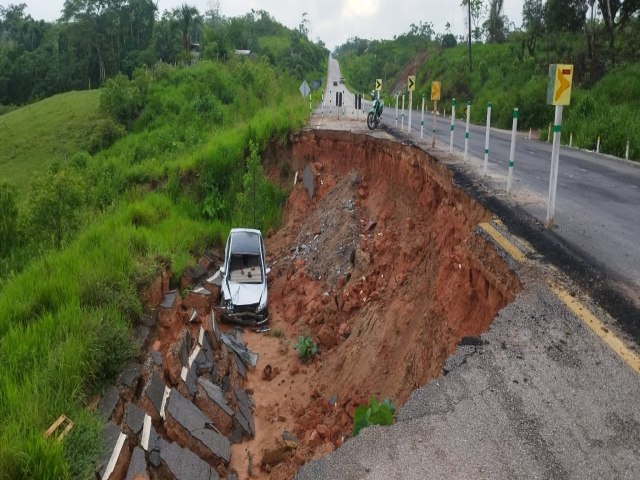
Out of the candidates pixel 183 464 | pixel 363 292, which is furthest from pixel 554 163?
pixel 183 464

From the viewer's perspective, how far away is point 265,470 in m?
9.30

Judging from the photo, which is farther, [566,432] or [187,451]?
[187,451]

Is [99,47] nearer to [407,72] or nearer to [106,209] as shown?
[407,72]

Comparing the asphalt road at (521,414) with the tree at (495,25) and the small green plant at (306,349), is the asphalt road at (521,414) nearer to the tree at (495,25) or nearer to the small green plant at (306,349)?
the small green plant at (306,349)

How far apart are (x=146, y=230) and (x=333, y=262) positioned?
5.88 metres

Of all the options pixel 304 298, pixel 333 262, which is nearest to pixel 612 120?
pixel 333 262

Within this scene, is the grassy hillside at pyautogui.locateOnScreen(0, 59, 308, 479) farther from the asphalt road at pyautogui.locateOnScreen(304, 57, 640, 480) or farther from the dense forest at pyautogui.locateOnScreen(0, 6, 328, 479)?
the asphalt road at pyautogui.locateOnScreen(304, 57, 640, 480)

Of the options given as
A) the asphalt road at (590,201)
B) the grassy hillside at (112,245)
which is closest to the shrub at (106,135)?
the grassy hillside at (112,245)

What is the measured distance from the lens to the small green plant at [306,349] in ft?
43.3

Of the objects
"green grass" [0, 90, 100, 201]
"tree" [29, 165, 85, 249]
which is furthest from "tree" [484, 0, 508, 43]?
"tree" [29, 165, 85, 249]

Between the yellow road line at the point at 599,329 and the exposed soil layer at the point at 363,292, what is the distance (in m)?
0.64

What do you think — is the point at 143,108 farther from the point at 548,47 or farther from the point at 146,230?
the point at 548,47

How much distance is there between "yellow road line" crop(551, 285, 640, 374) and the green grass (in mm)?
35400

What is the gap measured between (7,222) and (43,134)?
32.1 m
